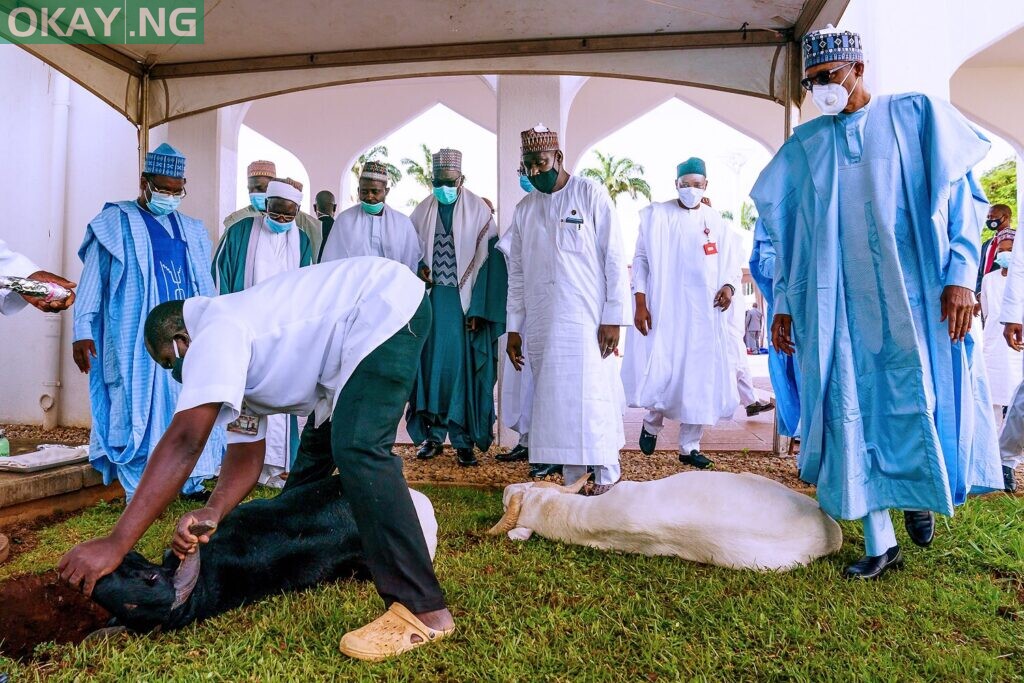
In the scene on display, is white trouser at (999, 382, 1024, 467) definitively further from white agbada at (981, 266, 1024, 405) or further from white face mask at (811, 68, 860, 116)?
white face mask at (811, 68, 860, 116)

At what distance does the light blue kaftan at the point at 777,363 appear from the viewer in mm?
3812

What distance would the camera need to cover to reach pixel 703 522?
308cm

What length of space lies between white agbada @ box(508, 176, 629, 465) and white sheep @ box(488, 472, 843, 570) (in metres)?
0.69

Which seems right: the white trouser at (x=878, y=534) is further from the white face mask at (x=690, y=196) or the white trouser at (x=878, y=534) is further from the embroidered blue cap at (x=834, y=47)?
Result: the white face mask at (x=690, y=196)

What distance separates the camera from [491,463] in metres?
5.83

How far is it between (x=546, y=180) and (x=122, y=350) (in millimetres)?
2630

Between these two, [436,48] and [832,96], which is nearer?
[832,96]

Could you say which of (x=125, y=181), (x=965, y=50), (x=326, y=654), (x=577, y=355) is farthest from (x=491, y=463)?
(x=965, y=50)

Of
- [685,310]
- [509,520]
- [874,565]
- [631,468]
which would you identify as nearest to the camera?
[874,565]

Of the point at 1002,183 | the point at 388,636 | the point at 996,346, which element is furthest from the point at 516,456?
the point at 1002,183

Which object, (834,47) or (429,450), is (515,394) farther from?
(834,47)

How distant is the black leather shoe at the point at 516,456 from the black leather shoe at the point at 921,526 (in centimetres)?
310

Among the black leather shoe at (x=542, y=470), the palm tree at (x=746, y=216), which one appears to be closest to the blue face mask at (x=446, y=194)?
the black leather shoe at (x=542, y=470)

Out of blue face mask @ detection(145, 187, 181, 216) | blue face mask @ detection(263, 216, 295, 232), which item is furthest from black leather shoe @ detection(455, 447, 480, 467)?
blue face mask @ detection(145, 187, 181, 216)
